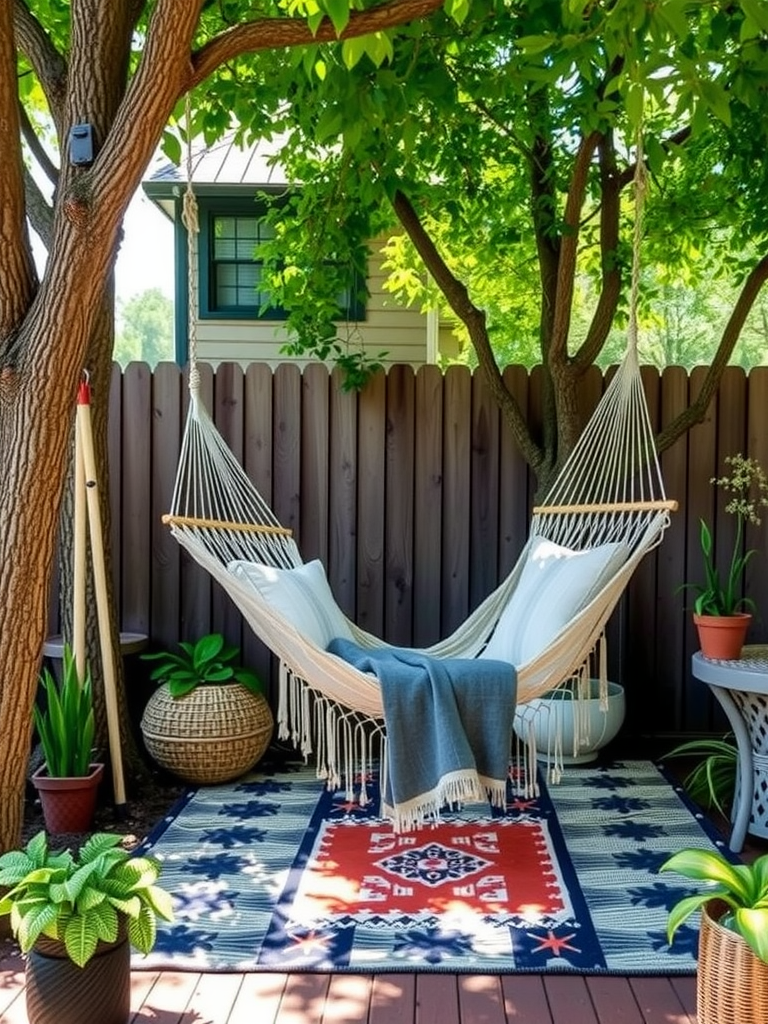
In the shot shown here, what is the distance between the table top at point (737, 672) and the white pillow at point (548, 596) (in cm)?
36

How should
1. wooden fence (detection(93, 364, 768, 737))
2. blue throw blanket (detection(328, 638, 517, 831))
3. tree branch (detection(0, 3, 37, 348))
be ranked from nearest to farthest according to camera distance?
1. tree branch (detection(0, 3, 37, 348))
2. blue throw blanket (detection(328, 638, 517, 831))
3. wooden fence (detection(93, 364, 768, 737))

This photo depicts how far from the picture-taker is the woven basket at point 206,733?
3045 millimetres

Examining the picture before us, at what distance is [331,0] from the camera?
1635 millimetres

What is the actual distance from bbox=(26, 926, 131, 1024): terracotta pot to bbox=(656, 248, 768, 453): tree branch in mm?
2642

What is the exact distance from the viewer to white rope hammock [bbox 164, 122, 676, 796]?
2.55 meters

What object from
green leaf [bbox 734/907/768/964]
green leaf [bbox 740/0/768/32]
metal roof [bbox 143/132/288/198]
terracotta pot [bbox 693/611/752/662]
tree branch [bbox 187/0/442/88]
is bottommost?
green leaf [bbox 734/907/768/964]

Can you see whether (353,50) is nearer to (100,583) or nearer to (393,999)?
(100,583)

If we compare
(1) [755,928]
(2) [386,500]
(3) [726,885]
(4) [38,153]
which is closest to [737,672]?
(3) [726,885]

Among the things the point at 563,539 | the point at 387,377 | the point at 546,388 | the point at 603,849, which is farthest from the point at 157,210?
the point at 603,849

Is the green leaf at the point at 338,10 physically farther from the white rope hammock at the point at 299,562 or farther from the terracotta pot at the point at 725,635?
the terracotta pot at the point at 725,635

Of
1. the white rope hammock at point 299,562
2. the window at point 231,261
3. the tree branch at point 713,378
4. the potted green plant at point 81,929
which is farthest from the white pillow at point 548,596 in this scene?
the window at point 231,261

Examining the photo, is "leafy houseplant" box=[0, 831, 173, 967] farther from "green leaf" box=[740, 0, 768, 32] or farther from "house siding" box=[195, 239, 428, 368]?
"house siding" box=[195, 239, 428, 368]

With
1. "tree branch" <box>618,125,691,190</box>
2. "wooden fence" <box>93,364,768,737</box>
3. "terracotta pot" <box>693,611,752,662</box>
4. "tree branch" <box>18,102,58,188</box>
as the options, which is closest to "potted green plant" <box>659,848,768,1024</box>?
"terracotta pot" <box>693,611,752,662</box>

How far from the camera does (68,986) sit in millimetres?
1573
